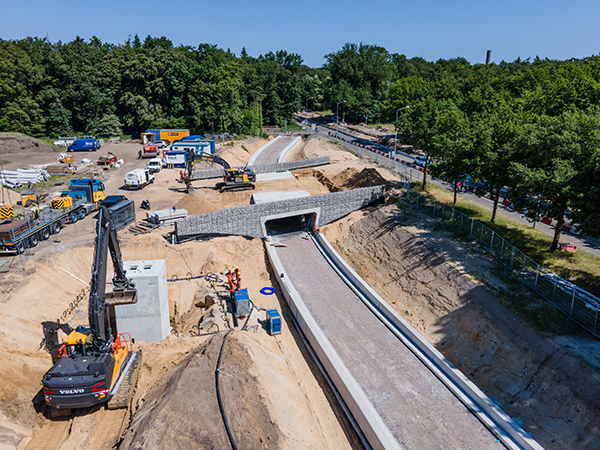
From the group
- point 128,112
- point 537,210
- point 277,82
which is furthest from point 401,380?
point 277,82

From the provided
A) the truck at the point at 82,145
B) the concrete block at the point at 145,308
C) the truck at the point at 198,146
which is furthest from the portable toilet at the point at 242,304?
the truck at the point at 82,145

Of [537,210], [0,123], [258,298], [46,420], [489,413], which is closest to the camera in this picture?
[46,420]

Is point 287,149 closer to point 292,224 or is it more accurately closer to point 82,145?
point 292,224

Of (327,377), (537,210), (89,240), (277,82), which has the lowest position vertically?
(327,377)

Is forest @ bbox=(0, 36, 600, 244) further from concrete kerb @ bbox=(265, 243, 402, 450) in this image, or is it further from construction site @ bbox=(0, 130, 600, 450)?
concrete kerb @ bbox=(265, 243, 402, 450)

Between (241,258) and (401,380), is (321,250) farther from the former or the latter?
(401,380)

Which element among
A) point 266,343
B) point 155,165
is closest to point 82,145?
point 155,165

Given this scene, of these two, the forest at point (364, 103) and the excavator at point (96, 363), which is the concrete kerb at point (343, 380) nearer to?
the excavator at point (96, 363)
